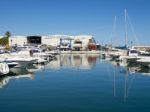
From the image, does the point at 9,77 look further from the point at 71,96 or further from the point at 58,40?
the point at 58,40

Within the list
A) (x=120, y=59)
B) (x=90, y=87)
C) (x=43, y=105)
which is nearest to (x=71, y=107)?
(x=43, y=105)

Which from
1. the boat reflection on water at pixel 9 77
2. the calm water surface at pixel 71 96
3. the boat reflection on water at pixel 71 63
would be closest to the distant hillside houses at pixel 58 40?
the boat reflection on water at pixel 71 63

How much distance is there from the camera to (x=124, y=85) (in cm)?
3020

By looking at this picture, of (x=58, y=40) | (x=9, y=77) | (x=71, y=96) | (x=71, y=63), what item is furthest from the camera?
(x=58, y=40)

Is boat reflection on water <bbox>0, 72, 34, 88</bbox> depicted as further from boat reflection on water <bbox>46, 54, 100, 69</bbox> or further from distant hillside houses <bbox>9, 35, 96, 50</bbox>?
distant hillside houses <bbox>9, 35, 96, 50</bbox>

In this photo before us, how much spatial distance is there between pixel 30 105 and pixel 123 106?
5.58 m

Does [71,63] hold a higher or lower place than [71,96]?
lower

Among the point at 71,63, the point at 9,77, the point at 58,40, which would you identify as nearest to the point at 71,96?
the point at 9,77

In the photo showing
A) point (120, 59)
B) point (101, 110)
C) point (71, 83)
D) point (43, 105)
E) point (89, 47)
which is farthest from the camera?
point (89, 47)

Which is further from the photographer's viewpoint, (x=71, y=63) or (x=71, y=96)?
(x=71, y=63)

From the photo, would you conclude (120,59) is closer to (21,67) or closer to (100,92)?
(21,67)

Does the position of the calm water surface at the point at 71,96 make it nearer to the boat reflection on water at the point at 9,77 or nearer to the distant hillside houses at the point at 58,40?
the boat reflection on water at the point at 9,77

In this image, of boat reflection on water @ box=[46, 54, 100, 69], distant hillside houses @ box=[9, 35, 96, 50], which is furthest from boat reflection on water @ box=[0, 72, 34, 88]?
distant hillside houses @ box=[9, 35, 96, 50]

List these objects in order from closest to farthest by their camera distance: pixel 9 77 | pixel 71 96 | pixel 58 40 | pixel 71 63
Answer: pixel 71 96 < pixel 9 77 < pixel 71 63 < pixel 58 40
